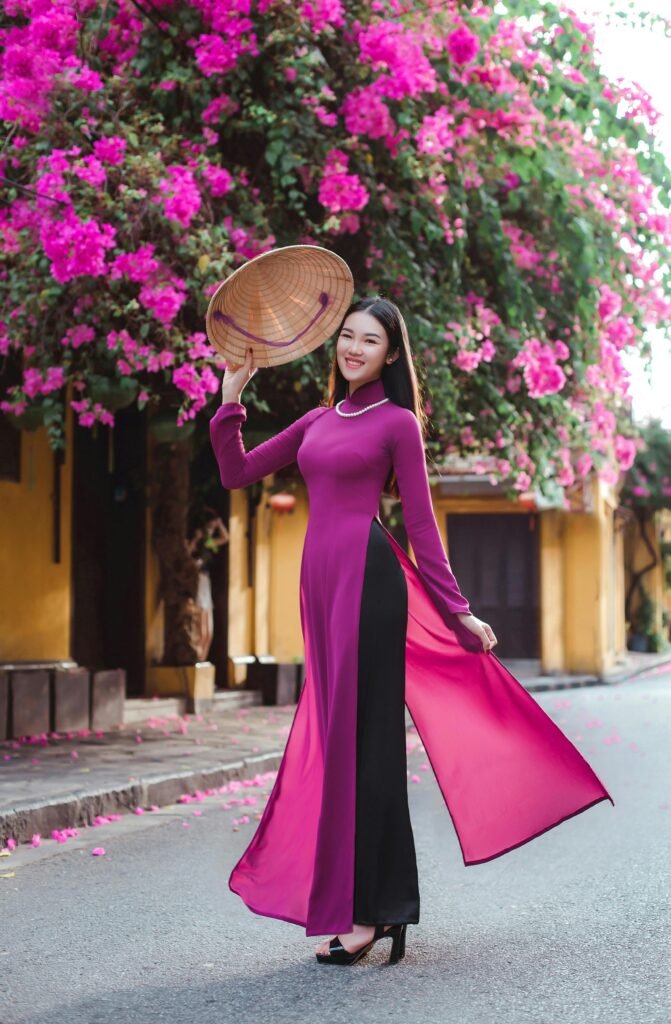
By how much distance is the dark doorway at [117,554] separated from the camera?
13.1 meters

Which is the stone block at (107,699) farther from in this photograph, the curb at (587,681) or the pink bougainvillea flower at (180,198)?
the curb at (587,681)

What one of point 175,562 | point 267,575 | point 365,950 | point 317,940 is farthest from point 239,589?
point 365,950

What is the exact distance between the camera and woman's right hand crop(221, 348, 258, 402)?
14.8 ft

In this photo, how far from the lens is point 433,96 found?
9.74 metres

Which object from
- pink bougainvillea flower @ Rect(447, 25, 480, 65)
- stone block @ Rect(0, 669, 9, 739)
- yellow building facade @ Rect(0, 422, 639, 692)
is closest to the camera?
pink bougainvillea flower @ Rect(447, 25, 480, 65)

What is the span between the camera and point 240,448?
178 inches

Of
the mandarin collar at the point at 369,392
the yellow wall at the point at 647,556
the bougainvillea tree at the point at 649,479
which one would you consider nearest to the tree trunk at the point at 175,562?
the mandarin collar at the point at 369,392

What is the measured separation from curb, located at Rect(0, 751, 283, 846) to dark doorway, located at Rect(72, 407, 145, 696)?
411 cm

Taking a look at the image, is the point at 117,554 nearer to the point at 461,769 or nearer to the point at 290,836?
the point at 290,836

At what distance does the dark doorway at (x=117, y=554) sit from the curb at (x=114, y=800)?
4.11 m

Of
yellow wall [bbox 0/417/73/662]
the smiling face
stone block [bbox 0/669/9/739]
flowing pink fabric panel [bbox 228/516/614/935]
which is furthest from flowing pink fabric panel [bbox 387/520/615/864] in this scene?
yellow wall [bbox 0/417/73/662]

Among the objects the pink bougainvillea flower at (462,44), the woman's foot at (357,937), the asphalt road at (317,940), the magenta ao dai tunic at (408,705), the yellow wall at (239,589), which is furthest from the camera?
the yellow wall at (239,589)

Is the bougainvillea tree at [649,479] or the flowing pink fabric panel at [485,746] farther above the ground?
the bougainvillea tree at [649,479]

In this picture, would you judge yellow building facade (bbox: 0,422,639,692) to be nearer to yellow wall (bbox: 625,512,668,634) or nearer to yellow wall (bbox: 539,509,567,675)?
yellow wall (bbox: 539,509,567,675)
